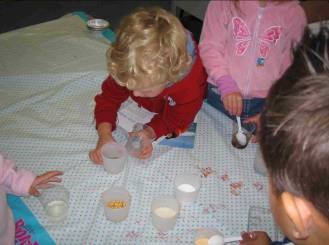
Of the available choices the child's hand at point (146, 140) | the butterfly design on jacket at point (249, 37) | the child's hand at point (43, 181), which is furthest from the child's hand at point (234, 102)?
the child's hand at point (43, 181)

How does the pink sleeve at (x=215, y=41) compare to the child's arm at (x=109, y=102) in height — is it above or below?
above

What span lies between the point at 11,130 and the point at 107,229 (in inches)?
20.7

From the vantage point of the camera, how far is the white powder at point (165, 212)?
0.99 metres

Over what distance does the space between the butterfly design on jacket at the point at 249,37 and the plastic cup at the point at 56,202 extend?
736mm

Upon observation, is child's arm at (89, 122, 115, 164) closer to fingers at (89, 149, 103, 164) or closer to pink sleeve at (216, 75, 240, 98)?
fingers at (89, 149, 103, 164)

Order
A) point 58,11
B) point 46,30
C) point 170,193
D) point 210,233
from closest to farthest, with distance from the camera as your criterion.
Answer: point 210,233 → point 170,193 → point 46,30 → point 58,11

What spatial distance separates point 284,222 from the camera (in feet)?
2.29

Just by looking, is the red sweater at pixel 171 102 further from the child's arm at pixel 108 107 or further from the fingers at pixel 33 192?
the fingers at pixel 33 192

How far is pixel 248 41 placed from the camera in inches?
49.8

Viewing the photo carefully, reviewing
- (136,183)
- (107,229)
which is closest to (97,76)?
(136,183)

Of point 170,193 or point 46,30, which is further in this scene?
point 46,30

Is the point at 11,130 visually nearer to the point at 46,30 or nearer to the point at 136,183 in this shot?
the point at 136,183

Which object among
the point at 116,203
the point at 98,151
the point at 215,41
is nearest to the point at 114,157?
the point at 98,151

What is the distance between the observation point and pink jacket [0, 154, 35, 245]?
961mm
